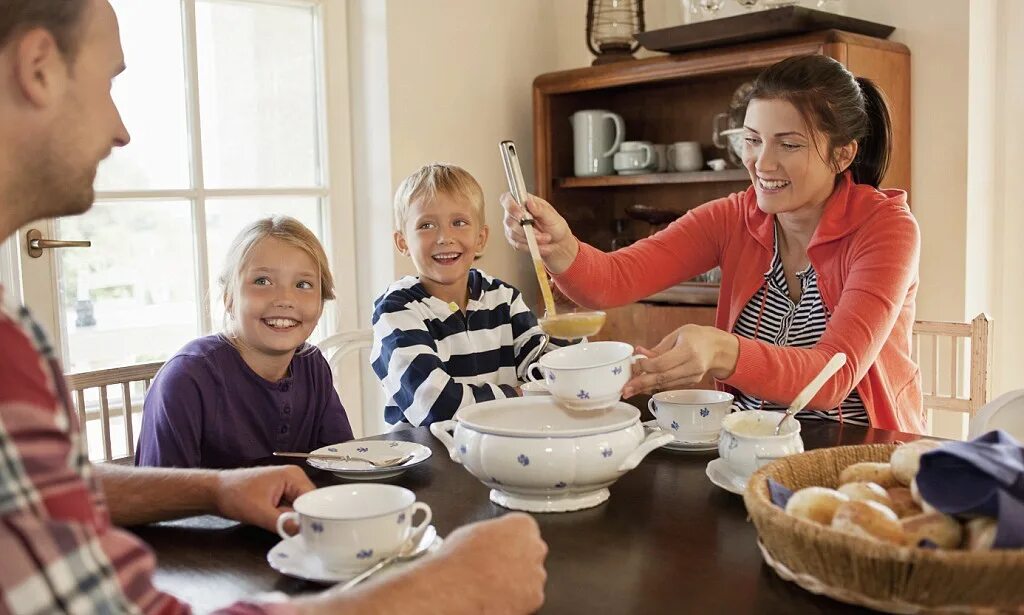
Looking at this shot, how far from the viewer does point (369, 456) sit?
1460 millimetres

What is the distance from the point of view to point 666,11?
337 cm

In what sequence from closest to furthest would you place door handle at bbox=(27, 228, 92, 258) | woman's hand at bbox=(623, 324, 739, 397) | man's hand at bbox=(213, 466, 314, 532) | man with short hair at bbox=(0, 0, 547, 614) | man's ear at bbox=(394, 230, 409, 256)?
man with short hair at bbox=(0, 0, 547, 614) < man's hand at bbox=(213, 466, 314, 532) < woman's hand at bbox=(623, 324, 739, 397) < man's ear at bbox=(394, 230, 409, 256) < door handle at bbox=(27, 228, 92, 258)

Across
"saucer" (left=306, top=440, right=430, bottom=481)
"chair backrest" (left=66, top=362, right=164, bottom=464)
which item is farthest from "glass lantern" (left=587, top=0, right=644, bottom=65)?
"saucer" (left=306, top=440, right=430, bottom=481)

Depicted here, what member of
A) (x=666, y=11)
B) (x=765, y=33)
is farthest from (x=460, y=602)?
(x=666, y=11)

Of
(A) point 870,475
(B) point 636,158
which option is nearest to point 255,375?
(A) point 870,475

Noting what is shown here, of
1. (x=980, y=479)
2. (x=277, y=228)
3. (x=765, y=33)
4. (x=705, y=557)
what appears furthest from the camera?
(x=765, y=33)

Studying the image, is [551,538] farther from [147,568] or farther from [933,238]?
[933,238]

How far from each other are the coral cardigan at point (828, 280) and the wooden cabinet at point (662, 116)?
70cm

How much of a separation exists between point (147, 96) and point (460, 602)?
2303 mm

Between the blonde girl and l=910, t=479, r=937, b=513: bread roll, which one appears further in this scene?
the blonde girl

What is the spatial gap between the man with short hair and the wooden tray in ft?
6.56

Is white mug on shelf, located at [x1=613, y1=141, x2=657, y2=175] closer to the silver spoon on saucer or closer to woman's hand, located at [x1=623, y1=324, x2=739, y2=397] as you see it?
woman's hand, located at [x1=623, y1=324, x2=739, y2=397]

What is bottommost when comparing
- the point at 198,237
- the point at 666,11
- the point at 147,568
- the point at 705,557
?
the point at 705,557

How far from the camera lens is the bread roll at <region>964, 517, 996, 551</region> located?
84 centimetres
